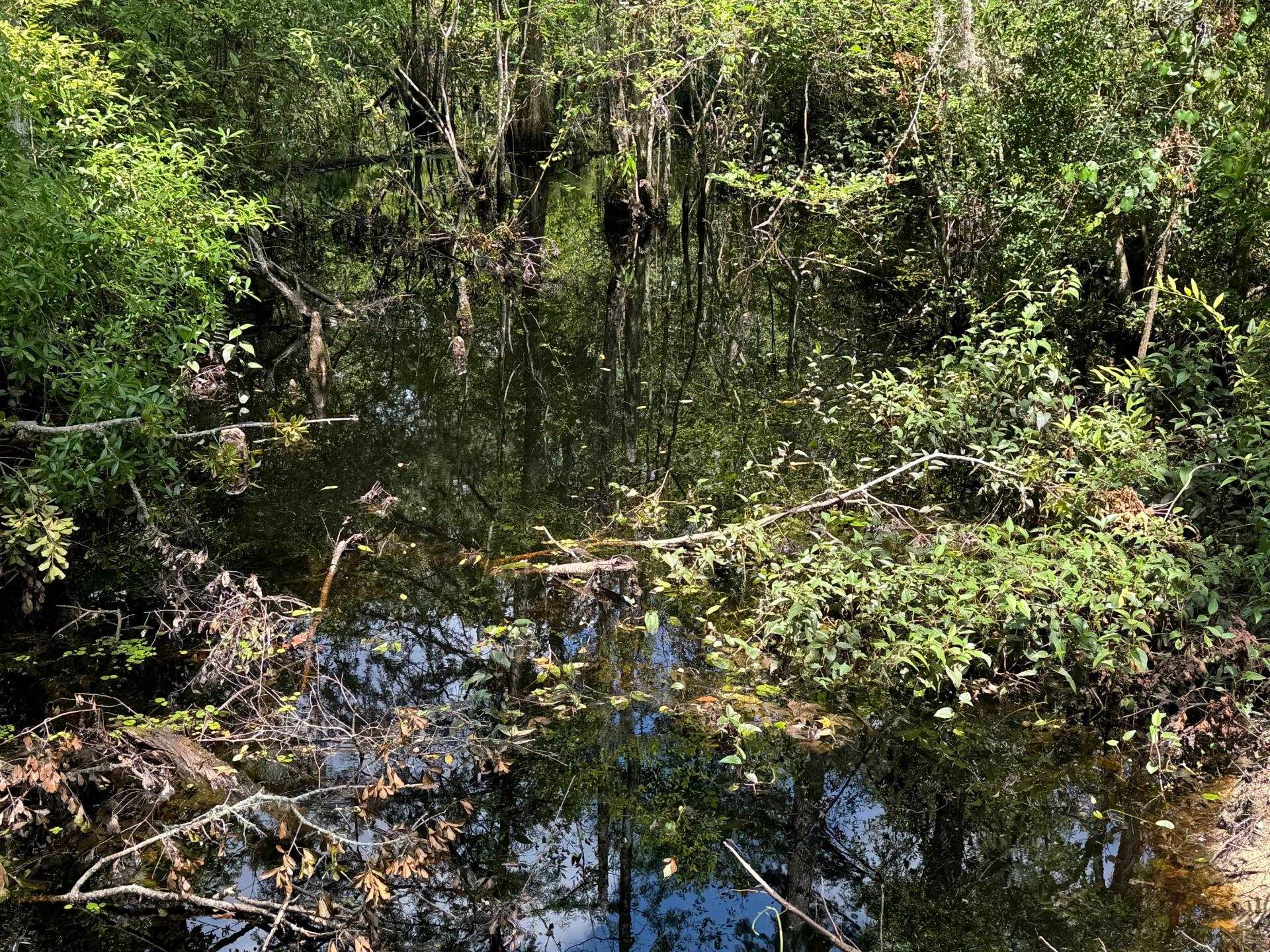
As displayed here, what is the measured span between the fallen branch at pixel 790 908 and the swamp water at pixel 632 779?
0.05 m

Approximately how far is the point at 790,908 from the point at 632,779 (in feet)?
3.86

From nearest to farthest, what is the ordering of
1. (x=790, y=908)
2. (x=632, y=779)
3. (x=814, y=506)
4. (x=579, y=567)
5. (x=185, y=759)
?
(x=790, y=908)
(x=185, y=759)
(x=632, y=779)
(x=814, y=506)
(x=579, y=567)

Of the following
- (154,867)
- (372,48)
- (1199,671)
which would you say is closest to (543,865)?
(154,867)

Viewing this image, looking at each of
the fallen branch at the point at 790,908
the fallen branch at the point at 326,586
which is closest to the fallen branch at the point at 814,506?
the fallen branch at the point at 326,586

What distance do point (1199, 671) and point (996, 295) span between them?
465 cm

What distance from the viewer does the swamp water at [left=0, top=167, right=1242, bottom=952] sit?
11.4ft

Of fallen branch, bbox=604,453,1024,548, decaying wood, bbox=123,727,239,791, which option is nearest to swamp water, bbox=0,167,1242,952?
decaying wood, bbox=123,727,239,791

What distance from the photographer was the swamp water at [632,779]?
347 cm

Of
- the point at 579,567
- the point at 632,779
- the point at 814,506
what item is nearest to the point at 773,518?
the point at 814,506

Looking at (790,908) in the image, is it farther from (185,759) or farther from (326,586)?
(326,586)

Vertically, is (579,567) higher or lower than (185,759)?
higher

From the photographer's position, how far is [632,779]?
4.20 meters

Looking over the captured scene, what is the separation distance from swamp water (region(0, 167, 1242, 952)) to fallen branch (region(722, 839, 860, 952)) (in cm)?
5

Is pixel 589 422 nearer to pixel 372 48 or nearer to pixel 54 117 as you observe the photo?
pixel 54 117
